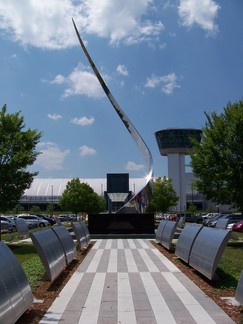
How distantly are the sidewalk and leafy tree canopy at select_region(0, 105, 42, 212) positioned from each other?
9.76 metres

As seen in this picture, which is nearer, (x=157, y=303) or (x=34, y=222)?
(x=157, y=303)

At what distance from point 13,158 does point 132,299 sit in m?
14.1

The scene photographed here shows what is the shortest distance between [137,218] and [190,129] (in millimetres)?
101966

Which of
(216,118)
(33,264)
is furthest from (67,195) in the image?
(33,264)

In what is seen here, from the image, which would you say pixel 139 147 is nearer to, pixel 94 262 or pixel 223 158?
pixel 223 158

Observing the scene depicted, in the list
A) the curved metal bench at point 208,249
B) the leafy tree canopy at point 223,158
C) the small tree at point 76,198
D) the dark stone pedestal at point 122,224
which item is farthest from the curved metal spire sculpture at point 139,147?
the small tree at point 76,198

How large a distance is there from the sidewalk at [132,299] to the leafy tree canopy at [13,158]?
32.0 ft

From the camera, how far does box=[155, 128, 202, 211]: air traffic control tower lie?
127m

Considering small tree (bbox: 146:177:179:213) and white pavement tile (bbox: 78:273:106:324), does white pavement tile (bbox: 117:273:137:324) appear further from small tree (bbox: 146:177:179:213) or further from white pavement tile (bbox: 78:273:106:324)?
small tree (bbox: 146:177:179:213)

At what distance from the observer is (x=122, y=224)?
93.7 ft

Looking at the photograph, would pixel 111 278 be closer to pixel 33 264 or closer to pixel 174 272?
pixel 174 272

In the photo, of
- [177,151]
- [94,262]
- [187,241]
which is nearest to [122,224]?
[94,262]

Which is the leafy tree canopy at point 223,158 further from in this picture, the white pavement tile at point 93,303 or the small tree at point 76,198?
the small tree at point 76,198

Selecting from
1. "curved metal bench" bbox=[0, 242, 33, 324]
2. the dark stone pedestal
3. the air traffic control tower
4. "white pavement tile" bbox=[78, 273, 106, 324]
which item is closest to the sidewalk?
"white pavement tile" bbox=[78, 273, 106, 324]
